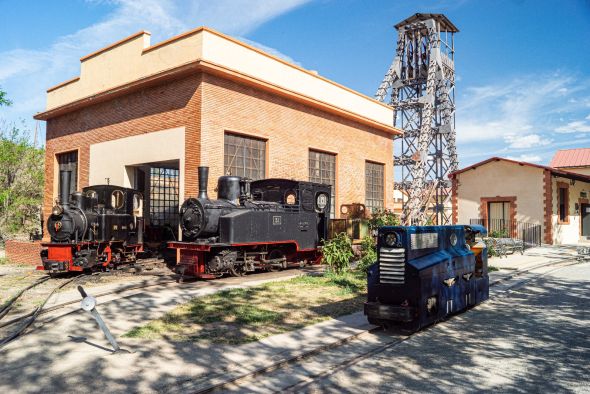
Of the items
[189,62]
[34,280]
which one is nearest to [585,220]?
[189,62]

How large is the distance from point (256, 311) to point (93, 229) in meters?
7.70

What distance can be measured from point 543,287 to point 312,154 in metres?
10.1

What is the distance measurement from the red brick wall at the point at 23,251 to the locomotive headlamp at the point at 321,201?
9814 mm

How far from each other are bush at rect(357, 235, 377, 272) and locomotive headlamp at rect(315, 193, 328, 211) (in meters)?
1.93

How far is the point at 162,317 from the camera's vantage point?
747 cm

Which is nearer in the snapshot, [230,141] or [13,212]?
[230,141]

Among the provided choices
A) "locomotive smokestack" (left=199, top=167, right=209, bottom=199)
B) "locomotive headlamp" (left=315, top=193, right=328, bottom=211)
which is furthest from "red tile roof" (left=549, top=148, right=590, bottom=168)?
"locomotive smokestack" (left=199, top=167, right=209, bottom=199)

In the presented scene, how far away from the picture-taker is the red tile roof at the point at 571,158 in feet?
113

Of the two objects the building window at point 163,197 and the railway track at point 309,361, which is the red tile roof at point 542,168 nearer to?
the building window at point 163,197

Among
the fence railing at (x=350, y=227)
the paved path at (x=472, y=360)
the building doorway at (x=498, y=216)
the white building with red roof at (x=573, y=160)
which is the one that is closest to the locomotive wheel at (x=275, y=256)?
the fence railing at (x=350, y=227)

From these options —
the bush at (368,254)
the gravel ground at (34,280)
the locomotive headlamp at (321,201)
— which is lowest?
the gravel ground at (34,280)

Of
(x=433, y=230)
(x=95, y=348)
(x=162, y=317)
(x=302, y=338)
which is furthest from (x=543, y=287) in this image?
(x=95, y=348)

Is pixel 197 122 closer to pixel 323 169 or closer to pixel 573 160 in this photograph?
pixel 323 169

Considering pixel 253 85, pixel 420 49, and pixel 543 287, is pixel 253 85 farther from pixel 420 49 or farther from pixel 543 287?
pixel 420 49
